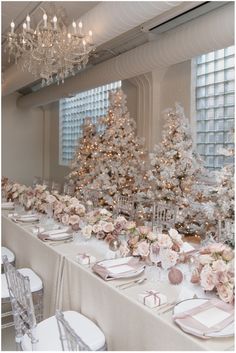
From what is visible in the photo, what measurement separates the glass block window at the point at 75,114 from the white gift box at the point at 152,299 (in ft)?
26.8

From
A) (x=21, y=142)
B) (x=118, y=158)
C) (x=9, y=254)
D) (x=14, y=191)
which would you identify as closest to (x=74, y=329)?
(x=9, y=254)

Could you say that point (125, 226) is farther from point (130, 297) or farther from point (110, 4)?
point (110, 4)

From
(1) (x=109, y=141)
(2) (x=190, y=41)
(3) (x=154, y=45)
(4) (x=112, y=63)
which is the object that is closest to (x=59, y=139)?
(1) (x=109, y=141)

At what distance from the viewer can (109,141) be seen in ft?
→ 24.5

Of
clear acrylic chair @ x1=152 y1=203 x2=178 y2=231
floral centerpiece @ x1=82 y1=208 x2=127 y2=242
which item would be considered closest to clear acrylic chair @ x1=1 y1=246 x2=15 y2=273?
floral centerpiece @ x1=82 y1=208 x2=127 y2=242

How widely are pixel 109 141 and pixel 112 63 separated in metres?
1.61

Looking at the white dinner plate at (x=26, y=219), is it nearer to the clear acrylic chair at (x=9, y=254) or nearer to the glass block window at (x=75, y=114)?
the clear acrylic chair at (x=9, y=254)

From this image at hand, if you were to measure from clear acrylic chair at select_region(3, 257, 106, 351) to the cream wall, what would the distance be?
1023 cm

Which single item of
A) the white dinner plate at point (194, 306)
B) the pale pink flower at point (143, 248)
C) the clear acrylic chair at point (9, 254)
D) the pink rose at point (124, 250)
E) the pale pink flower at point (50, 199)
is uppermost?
the pale pink flower at point (50, 199)

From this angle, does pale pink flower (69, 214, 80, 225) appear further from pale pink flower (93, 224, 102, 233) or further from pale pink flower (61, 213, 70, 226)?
pale pink flower (93, 224, 102, 233)

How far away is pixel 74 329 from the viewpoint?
2.29 metres

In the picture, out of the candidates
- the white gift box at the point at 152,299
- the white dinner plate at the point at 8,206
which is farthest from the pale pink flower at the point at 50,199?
the white gift box at the point at 152,299

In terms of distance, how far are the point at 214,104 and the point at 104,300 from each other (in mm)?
5326

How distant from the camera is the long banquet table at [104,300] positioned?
1.78m
